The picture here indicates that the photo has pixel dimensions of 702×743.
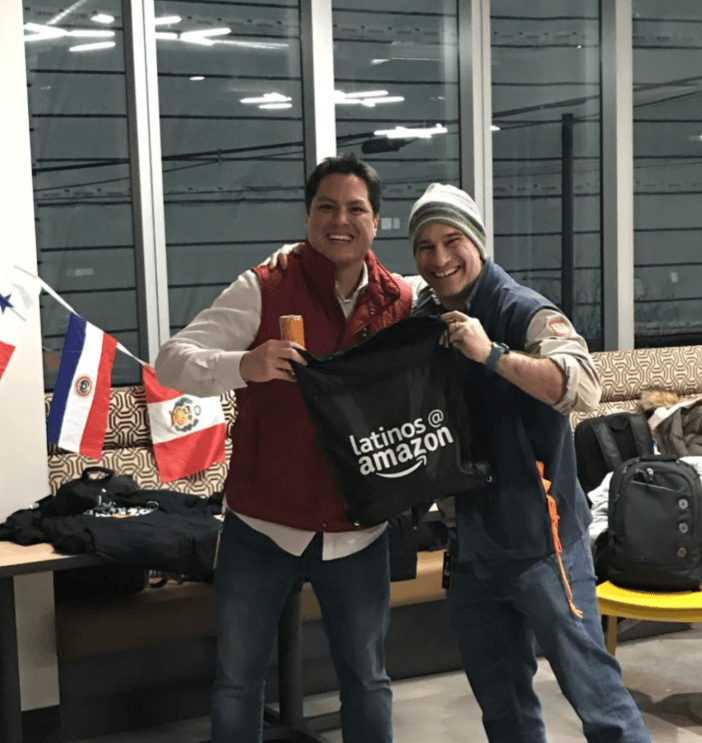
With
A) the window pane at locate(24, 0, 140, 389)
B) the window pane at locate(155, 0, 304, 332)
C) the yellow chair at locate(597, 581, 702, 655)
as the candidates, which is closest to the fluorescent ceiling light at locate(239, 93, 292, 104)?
the window pane at locate(155, 0, 304, 332)

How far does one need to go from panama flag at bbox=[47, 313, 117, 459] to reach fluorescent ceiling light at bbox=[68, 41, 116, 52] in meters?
1.61

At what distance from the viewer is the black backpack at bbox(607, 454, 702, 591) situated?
11.0 ft

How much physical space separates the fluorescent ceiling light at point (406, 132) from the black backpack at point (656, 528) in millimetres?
2806

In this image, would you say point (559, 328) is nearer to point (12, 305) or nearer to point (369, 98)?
point (12, 305)

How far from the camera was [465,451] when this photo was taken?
86.8 inches

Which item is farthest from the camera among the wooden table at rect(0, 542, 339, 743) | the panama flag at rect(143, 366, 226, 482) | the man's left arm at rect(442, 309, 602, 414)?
the panama flag at rect(143, 366, 226, 482)

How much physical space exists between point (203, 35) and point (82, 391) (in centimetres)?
265

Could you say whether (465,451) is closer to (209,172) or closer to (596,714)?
(596,714)

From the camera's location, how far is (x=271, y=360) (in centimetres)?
212

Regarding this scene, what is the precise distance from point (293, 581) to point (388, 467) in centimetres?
31

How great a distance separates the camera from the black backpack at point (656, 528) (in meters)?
3.36

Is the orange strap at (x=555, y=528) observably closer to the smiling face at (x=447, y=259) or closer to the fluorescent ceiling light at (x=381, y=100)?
the smiling face at (x=447, y=259)

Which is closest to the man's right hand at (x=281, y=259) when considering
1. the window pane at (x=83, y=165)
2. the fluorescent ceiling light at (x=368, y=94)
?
the window pane at (x=83, y=165)

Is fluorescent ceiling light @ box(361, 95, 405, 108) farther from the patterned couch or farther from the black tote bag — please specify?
the black tote bag
